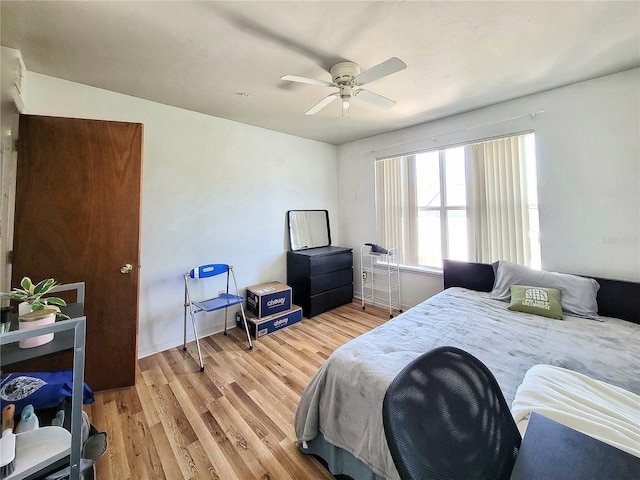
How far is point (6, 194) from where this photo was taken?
1.76 meters

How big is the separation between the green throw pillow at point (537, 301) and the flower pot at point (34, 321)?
10.1ft

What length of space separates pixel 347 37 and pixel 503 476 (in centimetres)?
220

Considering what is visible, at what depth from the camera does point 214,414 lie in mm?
1769

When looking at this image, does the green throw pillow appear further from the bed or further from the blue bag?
the blue bag

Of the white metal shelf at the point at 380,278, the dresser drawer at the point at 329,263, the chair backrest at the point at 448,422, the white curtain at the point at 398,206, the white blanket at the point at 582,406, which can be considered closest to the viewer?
the chair backrest at the point at 448,422

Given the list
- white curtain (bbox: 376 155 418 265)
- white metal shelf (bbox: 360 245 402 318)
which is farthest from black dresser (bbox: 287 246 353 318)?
white curtain (bbox: 376 155 418 265)

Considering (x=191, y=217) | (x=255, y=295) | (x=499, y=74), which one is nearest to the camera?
(x=499, y=74)

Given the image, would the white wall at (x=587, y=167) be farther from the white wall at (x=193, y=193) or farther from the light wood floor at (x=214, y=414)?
the white wall at (x=193, y=193)

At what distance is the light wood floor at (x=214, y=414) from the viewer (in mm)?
1394

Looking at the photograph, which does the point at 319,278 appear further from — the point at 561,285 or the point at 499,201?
the point at 561,285

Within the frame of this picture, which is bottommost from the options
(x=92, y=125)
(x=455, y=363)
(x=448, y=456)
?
(x=448, y=456)

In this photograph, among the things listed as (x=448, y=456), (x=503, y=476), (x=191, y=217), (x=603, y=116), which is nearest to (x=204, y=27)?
(x=191, y=217)

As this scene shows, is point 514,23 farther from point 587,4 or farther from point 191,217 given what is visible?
point 191,217

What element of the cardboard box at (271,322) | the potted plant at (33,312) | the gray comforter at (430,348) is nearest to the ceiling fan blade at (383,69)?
the gray comforter at (430,348)
